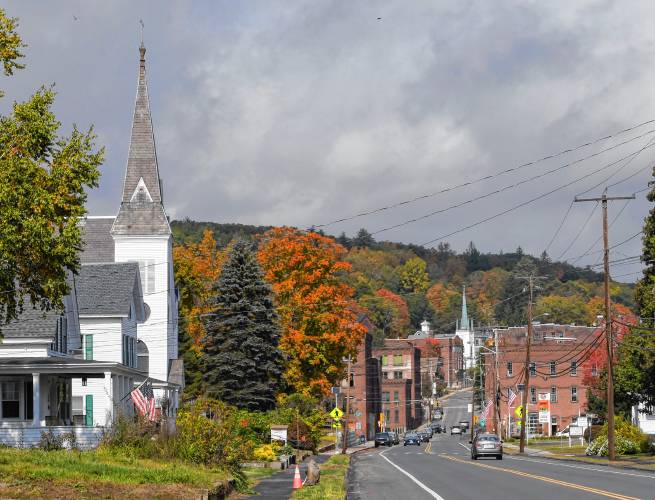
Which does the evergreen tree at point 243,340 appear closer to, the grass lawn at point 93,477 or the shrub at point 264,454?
the shrub at point 264,454

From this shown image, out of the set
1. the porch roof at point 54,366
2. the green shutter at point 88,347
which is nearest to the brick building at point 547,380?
the green shutter at point 88,347

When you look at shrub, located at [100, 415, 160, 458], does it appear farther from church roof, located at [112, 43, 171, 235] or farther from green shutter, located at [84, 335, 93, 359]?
church roof, located at [112, 43, 171, 235]

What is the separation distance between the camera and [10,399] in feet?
144

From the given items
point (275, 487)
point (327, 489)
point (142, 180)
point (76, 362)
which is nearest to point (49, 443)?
point (275, 487)

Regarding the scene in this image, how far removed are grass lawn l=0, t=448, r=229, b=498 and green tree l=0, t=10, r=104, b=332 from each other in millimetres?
5363

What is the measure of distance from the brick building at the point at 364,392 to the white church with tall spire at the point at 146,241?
53.3m

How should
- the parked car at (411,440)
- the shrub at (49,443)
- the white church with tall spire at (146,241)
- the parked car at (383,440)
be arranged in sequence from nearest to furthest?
the shrub at (49,443) < the white church with tall spire at (146,241) < the parked car at (411,440) < the parked car at (383,440)

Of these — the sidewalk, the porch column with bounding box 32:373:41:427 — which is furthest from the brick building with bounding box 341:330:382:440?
the sidewalk

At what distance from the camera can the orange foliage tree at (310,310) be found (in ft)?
226

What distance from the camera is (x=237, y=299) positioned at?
6431 cm

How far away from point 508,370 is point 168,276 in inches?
3028

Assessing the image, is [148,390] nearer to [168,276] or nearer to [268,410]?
[268,410]

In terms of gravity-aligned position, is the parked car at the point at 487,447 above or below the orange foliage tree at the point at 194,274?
below

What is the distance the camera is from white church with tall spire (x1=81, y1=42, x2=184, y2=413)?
70.2 m
